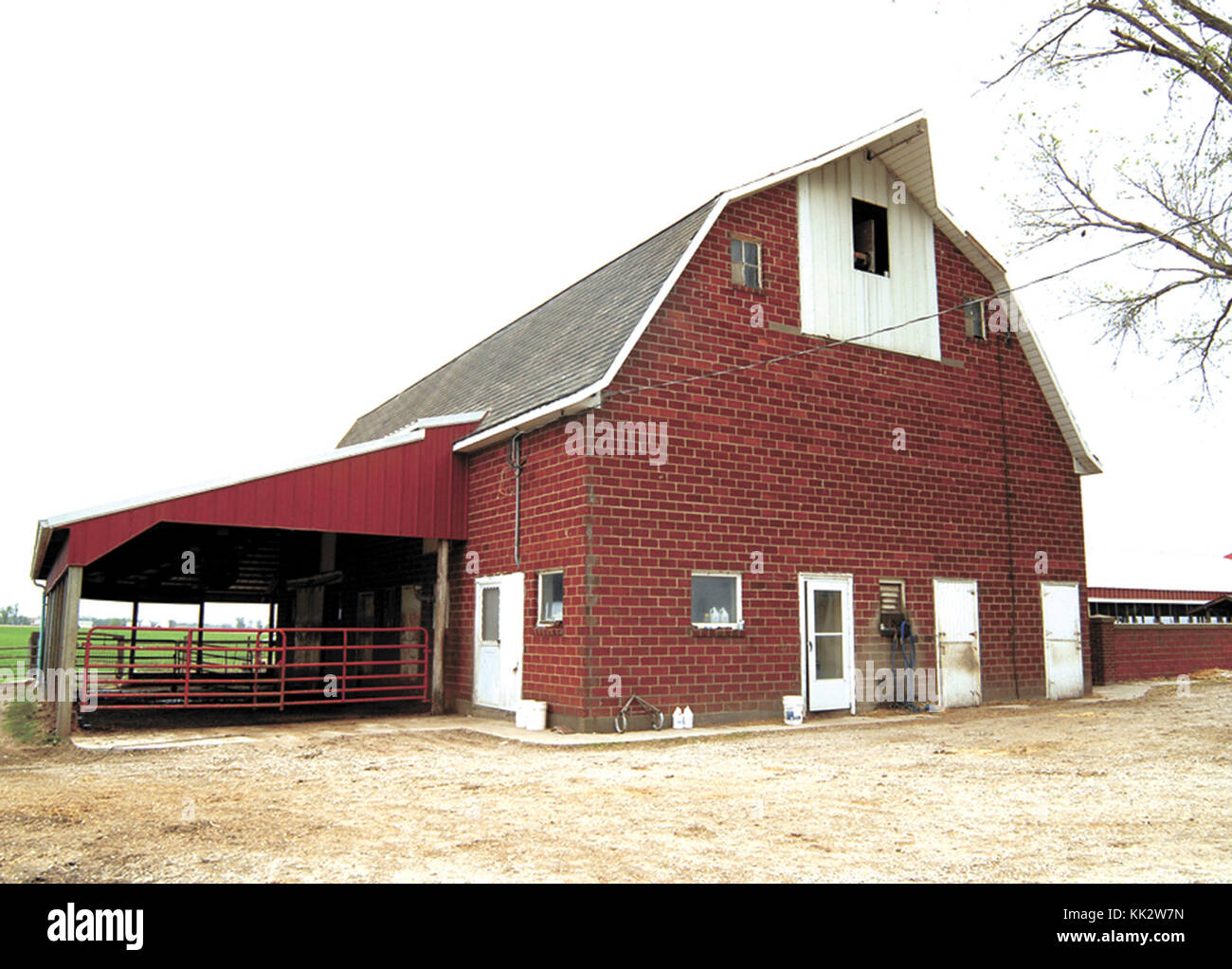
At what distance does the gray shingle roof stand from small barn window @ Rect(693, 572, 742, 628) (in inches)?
129

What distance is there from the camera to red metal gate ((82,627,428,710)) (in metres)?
14.2

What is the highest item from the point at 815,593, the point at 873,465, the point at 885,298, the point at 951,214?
the point at 951,214

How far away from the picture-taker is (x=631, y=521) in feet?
43.8

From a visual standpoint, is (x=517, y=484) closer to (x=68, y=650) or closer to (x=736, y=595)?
(x=736, y=595)

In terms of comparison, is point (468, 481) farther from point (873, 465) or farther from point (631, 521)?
point (873, 465)

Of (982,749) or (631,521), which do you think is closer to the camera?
(982,749)

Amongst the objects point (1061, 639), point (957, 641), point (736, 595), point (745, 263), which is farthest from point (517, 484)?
point (1061, 639)

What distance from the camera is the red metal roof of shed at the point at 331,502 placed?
13539mm

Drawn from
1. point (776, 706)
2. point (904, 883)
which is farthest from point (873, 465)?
point (904, 883)

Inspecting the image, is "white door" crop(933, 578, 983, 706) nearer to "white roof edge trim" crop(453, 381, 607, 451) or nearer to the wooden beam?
"white roof edge trim" crop(453, 381, 607, 451)

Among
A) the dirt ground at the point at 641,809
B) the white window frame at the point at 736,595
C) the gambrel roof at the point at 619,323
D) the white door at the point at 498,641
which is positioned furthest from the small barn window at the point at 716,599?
the gambrel roof at the point at 619,323

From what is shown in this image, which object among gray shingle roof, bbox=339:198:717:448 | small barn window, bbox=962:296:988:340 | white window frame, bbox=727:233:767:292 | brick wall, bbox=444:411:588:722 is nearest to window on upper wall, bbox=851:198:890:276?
small barn window, bbox=962:296:988:340

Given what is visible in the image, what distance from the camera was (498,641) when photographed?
1495cm

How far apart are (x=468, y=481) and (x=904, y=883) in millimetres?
11870
